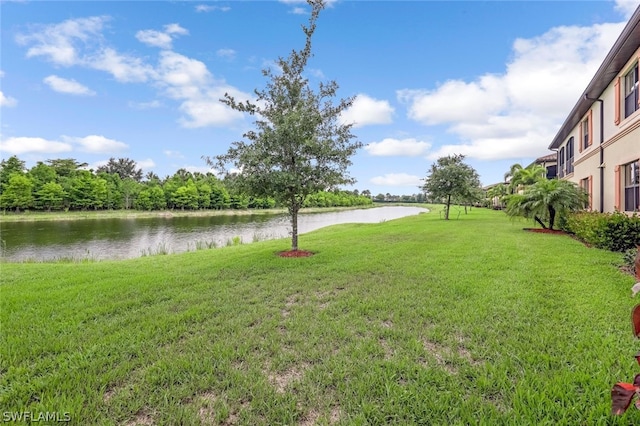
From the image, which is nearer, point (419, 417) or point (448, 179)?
point (419, 417)

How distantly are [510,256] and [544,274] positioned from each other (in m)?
1.88

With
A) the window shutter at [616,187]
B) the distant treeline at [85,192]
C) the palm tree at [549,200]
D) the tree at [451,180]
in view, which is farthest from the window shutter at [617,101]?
the distant treeline at [85,192]

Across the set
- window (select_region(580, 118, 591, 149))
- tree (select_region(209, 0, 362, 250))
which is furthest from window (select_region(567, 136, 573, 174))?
tree (select_region(209, 0, 362, 250))

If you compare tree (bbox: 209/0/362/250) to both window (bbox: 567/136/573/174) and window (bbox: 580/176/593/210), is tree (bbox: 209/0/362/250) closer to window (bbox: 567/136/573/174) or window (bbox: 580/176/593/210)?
window (bbox: 580/176/593/210)

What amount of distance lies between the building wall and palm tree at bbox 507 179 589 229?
82cm

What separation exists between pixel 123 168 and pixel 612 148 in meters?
88.4

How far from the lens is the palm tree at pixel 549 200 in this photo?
11.9 metres

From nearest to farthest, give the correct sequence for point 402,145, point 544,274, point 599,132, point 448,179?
1. point 544,274
2. point 599,132
3. point 448,179
4. point 402,145

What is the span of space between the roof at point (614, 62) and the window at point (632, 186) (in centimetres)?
311

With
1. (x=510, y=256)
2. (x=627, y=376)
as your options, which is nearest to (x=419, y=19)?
(x=510, y=256)

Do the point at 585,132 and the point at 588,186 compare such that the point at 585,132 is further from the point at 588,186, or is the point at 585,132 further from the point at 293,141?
the point at 293,141

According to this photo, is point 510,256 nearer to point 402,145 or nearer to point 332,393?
point 332,393

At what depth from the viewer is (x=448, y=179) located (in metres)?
20.9

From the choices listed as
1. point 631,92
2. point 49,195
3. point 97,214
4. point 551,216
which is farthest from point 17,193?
point 631,92
